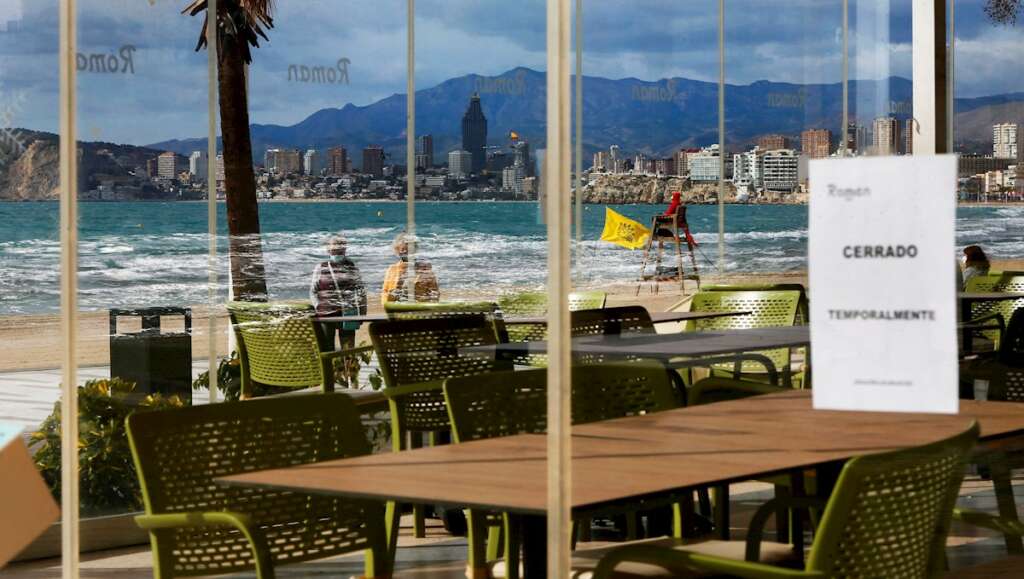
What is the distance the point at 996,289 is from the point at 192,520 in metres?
1.73

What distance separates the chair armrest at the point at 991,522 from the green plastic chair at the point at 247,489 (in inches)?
55.3

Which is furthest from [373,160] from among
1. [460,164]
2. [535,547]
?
[535,547]

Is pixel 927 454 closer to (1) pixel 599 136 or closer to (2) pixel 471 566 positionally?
(1) pixel 599 136

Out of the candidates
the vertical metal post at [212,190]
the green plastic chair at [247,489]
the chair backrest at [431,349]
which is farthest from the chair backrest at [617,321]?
the vertical metal post at [212,190]

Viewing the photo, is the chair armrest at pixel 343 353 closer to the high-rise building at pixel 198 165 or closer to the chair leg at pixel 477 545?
the high-rise building at pixel 198 165

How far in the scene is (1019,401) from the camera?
11.5 feet

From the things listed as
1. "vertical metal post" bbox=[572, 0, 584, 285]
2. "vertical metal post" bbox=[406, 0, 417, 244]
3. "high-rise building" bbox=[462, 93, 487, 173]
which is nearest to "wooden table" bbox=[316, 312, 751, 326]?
"vertical metal post" bbox=[572, 0, 584, 285]

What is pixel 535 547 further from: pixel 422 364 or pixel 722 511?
pixel 422 364

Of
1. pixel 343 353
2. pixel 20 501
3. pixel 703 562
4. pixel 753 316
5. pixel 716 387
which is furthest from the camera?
pixel 343 353

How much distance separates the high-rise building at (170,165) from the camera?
244 inches

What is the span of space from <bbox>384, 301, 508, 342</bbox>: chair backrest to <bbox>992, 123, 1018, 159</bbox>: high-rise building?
2.18 m

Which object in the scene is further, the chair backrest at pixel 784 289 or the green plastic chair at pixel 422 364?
the green plastic chair at pixel 422 364

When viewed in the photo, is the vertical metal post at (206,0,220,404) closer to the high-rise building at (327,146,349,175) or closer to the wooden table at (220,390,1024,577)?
the high-rise building at (327,146,349,175)

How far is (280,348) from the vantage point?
19.5ft
